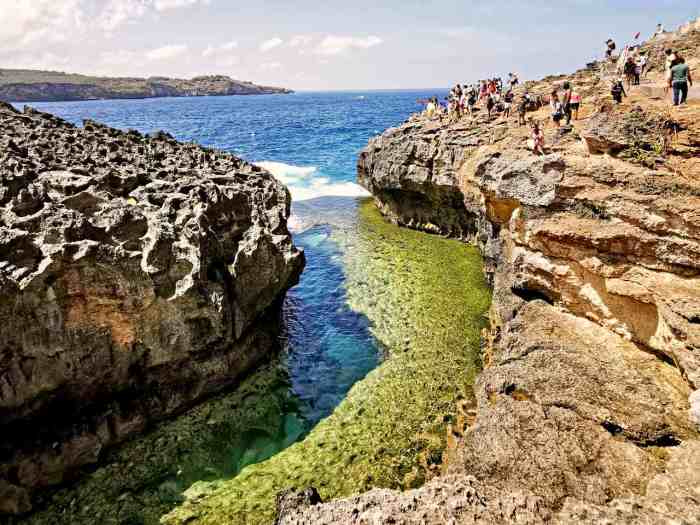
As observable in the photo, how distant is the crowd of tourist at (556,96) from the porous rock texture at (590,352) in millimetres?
1318

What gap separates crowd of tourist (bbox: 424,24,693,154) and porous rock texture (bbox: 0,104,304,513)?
12.5 metres

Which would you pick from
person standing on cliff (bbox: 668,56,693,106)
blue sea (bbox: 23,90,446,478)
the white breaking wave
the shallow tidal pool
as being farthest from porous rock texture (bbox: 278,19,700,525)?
the white breaking wave

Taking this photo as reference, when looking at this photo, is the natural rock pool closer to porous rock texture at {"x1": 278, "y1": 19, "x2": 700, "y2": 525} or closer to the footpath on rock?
the footpath on rock

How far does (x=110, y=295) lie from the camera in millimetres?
12594

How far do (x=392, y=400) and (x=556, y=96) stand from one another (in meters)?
18.0

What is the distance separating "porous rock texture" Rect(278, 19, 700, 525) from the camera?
23.6 ft

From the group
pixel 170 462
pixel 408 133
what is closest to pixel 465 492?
pixel 170 462

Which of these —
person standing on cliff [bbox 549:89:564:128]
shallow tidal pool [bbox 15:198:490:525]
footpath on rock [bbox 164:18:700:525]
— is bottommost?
shallow tidal pool [bbox 15:198:490:525]

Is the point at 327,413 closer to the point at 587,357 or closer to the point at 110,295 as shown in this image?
the point at 110,295

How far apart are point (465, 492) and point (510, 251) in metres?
11.6

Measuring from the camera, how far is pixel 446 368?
1673 cm

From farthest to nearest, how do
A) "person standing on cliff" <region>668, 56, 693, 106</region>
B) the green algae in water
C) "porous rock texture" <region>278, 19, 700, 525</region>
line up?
"person standing on cliff" <region>668, 56, 693, 106</region> → the green algae in water → "porous rock texture" <region>278, 19, 700, 525</region>

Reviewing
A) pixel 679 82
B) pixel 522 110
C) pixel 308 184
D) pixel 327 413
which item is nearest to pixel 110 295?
pixel 327 413

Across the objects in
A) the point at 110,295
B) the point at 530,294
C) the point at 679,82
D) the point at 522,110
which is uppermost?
the point at 522,110
